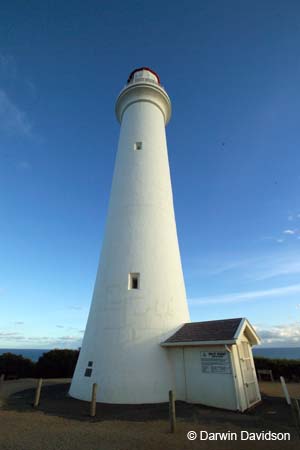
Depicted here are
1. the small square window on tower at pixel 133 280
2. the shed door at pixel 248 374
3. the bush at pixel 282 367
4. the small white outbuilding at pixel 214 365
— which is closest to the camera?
the small white outbuilding at pixel 214 365

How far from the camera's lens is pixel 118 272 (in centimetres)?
1122

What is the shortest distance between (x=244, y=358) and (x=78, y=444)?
264 inches

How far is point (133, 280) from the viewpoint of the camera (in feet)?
36.7

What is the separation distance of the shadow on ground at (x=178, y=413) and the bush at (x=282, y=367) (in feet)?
25.2

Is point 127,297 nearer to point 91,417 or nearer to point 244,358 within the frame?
point 91,417

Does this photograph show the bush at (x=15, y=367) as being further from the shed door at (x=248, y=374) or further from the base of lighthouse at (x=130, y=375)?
the shed door at (x=248, y=374)

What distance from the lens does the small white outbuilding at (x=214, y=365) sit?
865cm

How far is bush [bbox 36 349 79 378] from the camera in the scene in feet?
63.4

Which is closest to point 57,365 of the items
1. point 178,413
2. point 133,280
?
point 133,280

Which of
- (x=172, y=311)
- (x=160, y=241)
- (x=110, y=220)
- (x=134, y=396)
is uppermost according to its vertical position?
(x=110, y=220)

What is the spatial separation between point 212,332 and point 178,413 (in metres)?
2.93

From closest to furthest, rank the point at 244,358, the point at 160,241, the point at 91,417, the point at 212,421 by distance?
the point at 212,421
the point at 91,417
the point at 244,358
the point at 160,241

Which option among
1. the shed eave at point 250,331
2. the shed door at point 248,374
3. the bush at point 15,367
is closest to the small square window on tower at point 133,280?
the shed eave at point 250,331

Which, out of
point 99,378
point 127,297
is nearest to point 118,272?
point 127,297
